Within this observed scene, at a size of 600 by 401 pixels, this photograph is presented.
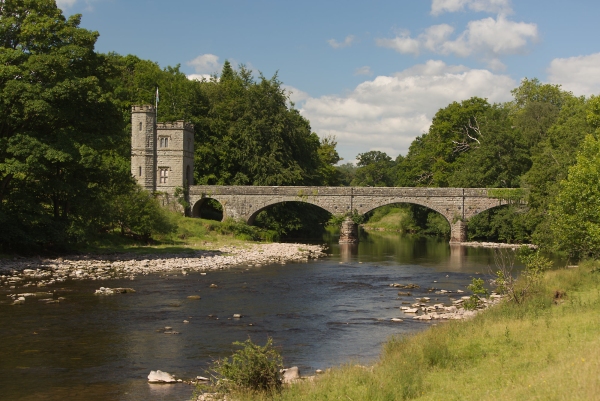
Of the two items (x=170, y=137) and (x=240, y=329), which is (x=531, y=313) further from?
(x=170, y=137)

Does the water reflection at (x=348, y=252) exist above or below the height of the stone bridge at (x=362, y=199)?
below

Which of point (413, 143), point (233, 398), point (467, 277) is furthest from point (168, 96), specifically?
point (233, 398)

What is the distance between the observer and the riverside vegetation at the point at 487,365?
33.2ft

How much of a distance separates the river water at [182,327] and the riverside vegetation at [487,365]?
205 cm

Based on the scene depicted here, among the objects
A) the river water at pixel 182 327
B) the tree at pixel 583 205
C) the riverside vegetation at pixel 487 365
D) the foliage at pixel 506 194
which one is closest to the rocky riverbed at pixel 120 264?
the river water at pixel 182 327

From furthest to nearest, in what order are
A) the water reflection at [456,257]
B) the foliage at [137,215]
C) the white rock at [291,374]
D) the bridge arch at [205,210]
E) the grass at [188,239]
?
1. the bridge arch at [205,210]
2. the foliage at [137,215]
3. the grass at [188,239]
4. the water reflection at [456,257]
5. the white rock at [291,374]

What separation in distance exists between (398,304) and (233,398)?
41.2 feet

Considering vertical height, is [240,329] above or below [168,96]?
below

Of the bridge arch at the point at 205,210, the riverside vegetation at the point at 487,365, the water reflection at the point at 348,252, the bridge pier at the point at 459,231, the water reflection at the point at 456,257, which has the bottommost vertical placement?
the water reflection at the point at 348,252

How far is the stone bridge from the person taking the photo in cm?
5256

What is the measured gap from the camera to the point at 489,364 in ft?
40.0

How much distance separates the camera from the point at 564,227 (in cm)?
2592

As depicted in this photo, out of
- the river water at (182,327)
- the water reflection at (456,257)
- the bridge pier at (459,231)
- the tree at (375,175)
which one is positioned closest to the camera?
the river water at (182,327)

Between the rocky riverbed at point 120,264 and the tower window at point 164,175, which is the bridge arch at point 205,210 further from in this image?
the rocky riverbed at point 120,264
